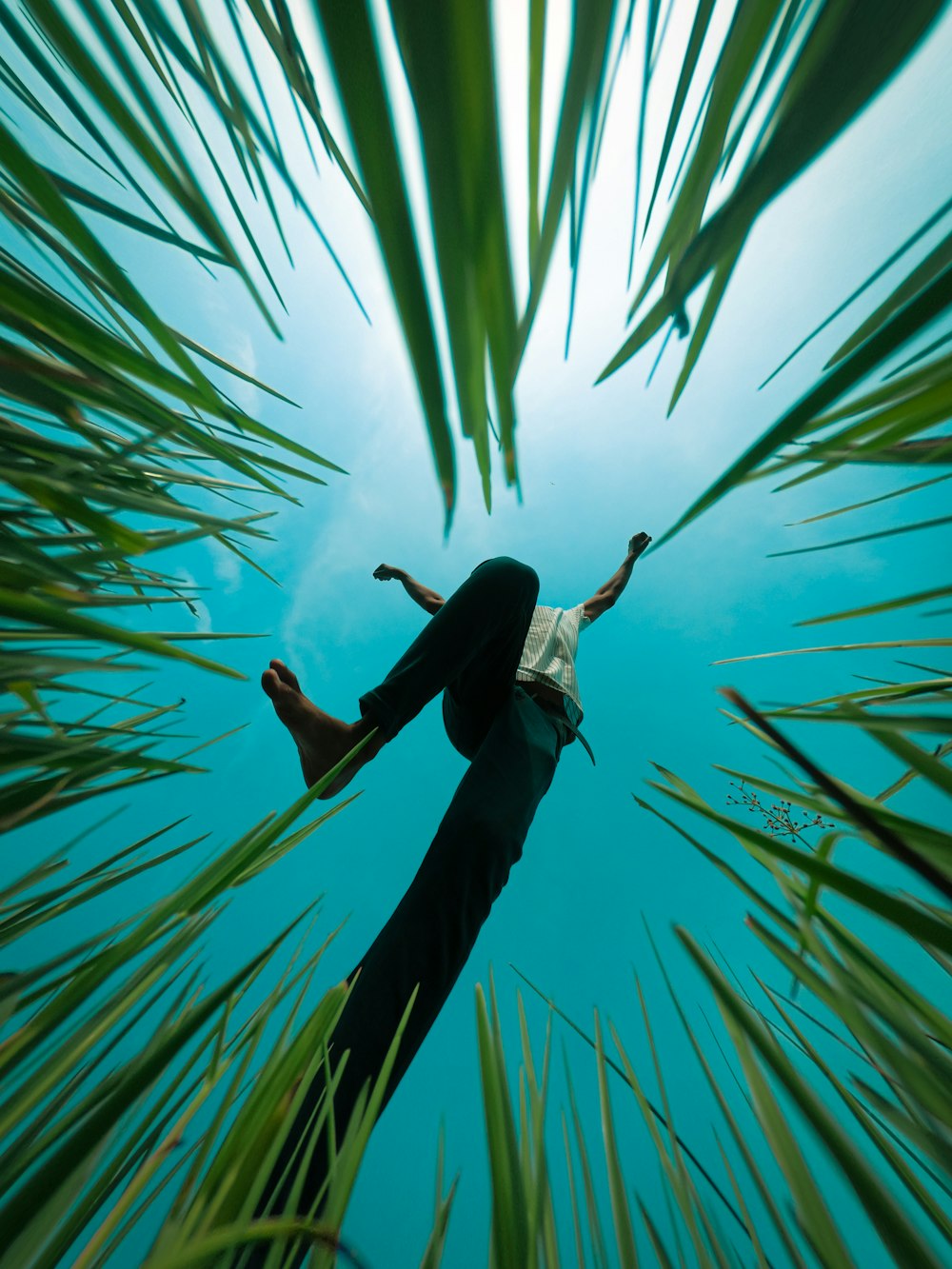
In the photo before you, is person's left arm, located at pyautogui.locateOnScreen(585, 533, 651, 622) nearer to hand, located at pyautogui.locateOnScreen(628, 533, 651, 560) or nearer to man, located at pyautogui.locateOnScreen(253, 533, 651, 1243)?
hand, located at pyautogui.locateOnScreen(628, 533, 651, 560)

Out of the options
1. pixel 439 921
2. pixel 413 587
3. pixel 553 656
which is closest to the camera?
pixel 439 921

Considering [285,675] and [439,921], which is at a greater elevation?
[285,675]

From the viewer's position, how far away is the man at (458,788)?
1.12 ft

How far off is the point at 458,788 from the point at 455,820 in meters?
0.03

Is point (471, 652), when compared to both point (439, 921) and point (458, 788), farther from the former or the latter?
point (439, 921)

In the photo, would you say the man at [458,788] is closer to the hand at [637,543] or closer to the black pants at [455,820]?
the black pants at [455,820]

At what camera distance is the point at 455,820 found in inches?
18.9

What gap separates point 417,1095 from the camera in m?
2.04

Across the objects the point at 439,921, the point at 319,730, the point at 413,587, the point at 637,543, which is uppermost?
the point at 637,543

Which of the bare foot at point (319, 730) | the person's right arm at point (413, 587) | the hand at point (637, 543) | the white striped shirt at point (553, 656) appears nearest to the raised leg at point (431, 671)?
the bare foot at point (319, 730)

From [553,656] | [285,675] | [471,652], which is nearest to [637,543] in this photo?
[553,656]

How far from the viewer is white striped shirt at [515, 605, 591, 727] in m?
0.74

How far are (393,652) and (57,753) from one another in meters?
2.62

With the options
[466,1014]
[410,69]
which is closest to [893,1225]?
[410,69]
